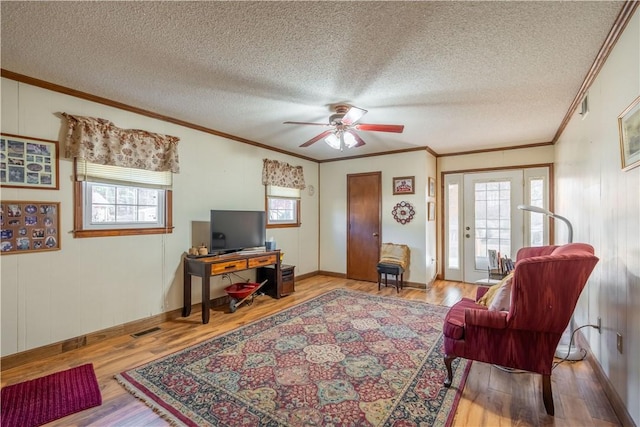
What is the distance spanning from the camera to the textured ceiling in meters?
1.71

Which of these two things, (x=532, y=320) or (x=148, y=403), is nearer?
(x=532, y=320)

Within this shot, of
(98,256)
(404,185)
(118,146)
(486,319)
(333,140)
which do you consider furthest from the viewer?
(404,185)

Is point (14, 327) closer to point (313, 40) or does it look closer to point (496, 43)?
point (313, 40)

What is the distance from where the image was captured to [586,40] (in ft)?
6.39

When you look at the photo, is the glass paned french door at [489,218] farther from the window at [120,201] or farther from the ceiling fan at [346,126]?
the window at [120,201]

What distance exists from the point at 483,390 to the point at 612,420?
26.5 inches

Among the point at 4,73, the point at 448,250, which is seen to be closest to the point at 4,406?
the point at 4,73

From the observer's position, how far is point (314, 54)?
2129 millimetres

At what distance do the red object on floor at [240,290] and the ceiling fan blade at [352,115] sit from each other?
2.41 m

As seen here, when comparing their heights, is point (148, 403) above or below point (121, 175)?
below

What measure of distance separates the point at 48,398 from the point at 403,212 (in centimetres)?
468

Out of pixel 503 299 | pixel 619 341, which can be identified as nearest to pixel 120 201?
pixel 503 299

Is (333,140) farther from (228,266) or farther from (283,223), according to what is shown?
(283,223)

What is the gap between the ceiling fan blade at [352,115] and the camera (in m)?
2.74
